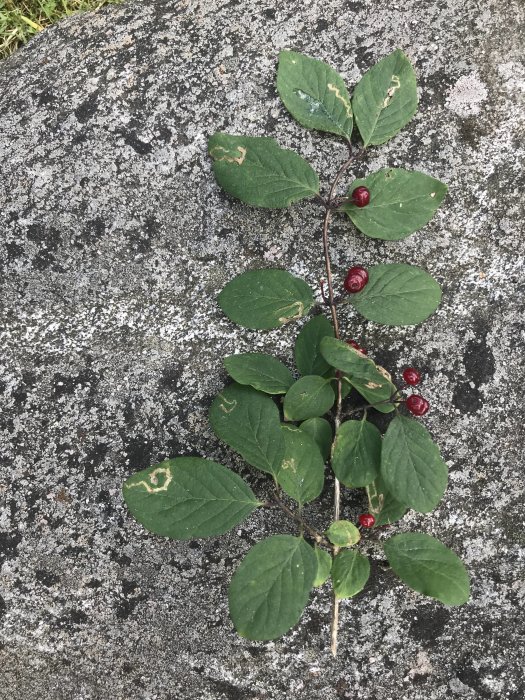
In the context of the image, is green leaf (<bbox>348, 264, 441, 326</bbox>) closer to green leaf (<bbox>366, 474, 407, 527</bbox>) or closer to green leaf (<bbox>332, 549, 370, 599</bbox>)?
green leaf (<bbox>366, 474, 407, 527</bbox>)

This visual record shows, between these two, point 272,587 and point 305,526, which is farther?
point 305,526

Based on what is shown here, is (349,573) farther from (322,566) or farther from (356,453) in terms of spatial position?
(356,453)

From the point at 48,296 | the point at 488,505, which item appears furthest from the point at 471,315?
the point at 48,296

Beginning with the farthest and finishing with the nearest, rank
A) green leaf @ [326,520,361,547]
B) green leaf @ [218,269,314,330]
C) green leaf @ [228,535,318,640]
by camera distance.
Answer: green leaf @ [218,269,314,330] < green leaf @ [326,520,361,547] < green leaf @ [228,535,318,640]

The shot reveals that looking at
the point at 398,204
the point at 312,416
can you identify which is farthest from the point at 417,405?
the point at 398,204

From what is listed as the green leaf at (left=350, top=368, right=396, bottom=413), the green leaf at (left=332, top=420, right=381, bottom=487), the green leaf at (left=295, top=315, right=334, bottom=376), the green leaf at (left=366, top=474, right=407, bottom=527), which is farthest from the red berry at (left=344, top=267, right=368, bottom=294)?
the green leaf at (left=366, top=474, right=407, bottom=527)

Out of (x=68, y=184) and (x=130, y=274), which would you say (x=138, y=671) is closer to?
(x=130, y=274)
